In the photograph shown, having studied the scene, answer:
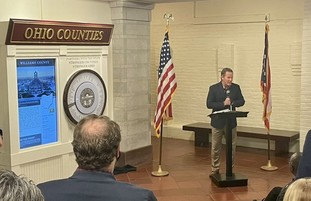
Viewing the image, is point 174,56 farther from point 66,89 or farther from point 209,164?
point 66,89

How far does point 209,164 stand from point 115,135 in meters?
5.53

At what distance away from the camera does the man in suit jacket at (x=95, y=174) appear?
6.27 feet

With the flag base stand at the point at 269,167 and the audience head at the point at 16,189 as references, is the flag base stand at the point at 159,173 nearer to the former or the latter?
the flag base stand at the point at 269,167

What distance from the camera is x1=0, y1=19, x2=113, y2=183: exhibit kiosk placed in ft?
17.2

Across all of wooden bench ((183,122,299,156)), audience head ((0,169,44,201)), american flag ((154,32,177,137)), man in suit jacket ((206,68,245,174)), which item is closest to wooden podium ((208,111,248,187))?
man in suit jacket ((206,68,245,174))

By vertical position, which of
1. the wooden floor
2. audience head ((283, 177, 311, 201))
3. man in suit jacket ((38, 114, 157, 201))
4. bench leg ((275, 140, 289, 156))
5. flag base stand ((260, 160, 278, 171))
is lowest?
the wooden floor

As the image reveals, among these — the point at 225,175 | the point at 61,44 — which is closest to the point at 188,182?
the point at 225,175

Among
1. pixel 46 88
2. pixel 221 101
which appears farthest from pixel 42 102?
pixel 221 101

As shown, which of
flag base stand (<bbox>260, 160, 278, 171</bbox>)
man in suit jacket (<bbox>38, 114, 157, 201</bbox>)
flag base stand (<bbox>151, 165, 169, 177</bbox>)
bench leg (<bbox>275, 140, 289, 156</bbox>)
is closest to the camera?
man in suit jacket (<bbox>38, 114, 157, 201</bbox>)

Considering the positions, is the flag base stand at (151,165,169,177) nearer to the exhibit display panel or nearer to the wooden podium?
the wooden podium

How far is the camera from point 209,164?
7457mm

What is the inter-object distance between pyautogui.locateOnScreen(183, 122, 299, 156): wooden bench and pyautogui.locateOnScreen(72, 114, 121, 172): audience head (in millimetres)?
6208

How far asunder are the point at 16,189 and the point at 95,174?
29.1 inches

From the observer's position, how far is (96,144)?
2045 mm
